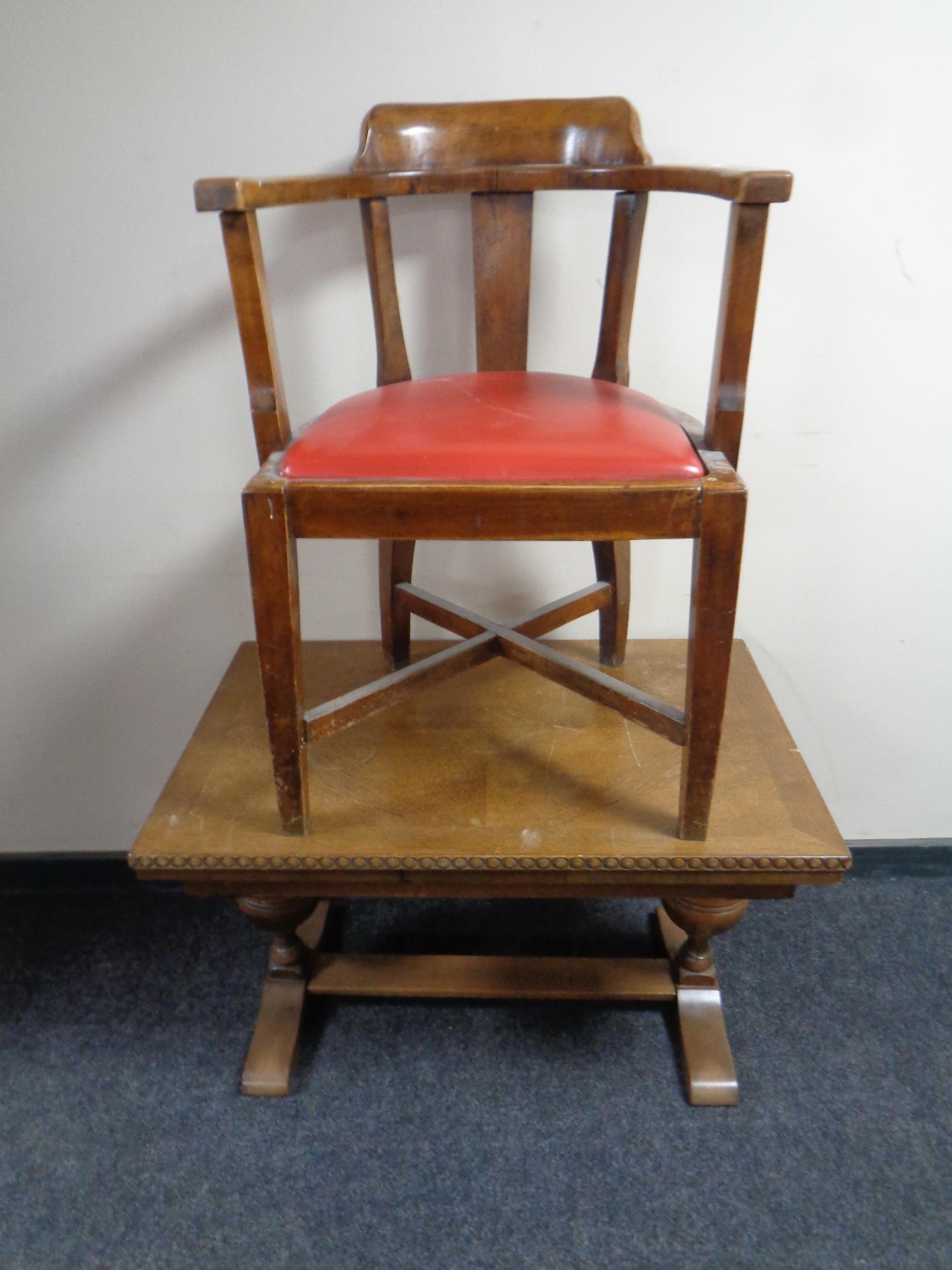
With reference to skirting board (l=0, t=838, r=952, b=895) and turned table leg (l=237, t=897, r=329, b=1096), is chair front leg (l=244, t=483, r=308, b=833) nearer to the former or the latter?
turned table leg (l=237, t=897, r=329, b=1096)

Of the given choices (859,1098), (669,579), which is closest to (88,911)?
(669,579)

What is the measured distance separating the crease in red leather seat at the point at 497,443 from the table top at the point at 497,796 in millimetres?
385

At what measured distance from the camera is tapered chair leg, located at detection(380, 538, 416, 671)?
3.99ft

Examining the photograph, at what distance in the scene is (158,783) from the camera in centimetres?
151

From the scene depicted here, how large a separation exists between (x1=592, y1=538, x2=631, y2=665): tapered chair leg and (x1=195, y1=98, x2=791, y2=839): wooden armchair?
0.07 ft

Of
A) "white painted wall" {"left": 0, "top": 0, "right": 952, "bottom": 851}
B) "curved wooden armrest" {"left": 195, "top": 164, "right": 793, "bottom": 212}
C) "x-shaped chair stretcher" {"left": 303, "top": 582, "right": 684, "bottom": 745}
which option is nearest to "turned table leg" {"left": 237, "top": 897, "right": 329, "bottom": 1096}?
"x-shaped chair stretcher" {"left": 303, "top": 582, "right": 684, "bottom": 745}

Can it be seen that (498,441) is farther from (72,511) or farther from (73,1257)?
(73,1257)

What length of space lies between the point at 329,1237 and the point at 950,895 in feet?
3.38

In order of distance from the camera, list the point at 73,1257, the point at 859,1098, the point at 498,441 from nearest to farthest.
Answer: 1. the point at 498,441
2. the point at 73,1257
3. the point at 859,1098

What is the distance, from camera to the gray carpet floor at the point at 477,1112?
3.34 feet

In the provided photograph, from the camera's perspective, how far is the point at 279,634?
909 millimetres

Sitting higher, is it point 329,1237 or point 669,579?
point 669,579

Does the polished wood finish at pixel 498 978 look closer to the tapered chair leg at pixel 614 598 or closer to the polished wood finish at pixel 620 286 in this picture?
the tapered chair leg at pixel 614 598

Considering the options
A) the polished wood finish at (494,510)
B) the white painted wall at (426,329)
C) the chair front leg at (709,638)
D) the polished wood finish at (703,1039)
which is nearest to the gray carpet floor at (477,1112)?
the polished wood finish at (703,1039)
